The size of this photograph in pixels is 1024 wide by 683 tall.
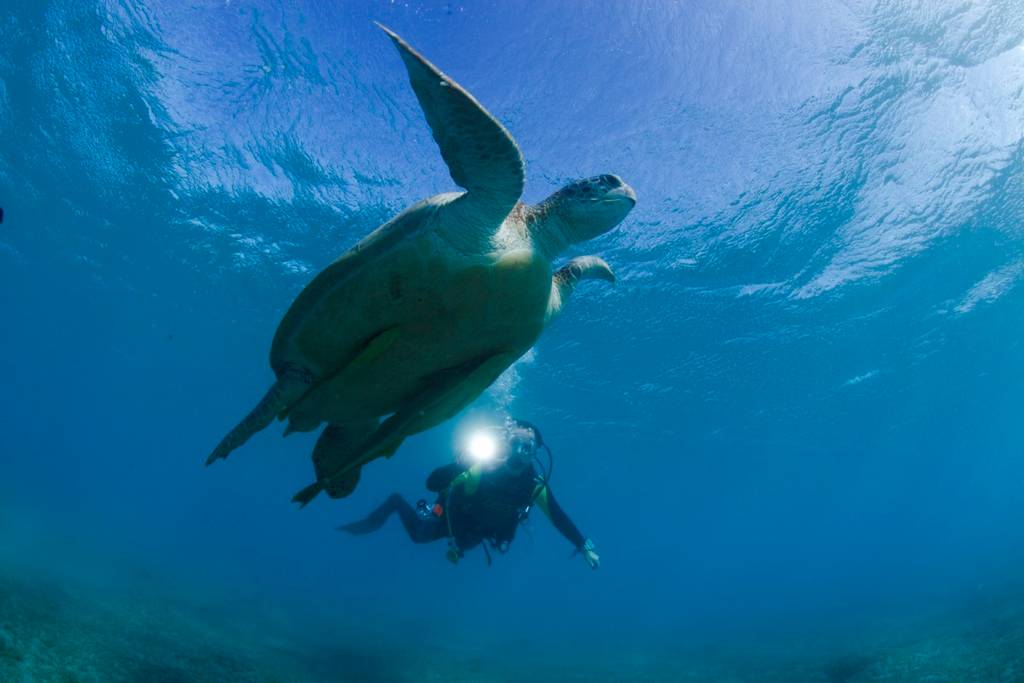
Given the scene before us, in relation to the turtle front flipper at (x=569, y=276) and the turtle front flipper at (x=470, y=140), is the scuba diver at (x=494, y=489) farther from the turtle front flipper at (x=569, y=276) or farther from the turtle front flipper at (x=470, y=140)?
the turtle front flipper at (x=470, y=140)

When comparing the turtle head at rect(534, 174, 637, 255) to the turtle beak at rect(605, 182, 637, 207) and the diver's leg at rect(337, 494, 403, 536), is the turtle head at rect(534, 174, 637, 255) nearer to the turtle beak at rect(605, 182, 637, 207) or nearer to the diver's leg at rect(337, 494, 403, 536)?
the turtle beak at rect(605, 182, 637, 207)

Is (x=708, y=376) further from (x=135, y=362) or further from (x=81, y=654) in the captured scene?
(x=135, y=362)

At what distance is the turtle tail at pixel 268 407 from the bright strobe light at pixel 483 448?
5338 millimetres

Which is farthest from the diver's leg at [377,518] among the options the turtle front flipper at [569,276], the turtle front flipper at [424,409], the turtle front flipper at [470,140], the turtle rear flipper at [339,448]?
the turtle front flipper at [470,140]

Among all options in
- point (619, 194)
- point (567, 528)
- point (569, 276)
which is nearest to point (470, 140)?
point (619, 194)

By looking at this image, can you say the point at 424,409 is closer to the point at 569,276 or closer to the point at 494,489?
the point at 569,276

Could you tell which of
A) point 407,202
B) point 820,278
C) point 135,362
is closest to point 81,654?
point 407,202

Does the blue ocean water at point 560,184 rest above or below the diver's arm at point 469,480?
above

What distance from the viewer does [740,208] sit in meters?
14.4

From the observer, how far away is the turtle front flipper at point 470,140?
103 inches

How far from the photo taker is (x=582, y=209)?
12.8 ft

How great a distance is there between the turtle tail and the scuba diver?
15.2 feet

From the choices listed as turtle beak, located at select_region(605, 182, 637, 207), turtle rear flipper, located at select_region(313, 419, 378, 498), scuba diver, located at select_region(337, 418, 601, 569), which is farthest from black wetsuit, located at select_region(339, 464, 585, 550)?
turtle beak, located at select_region(605, 182, 637, 207)

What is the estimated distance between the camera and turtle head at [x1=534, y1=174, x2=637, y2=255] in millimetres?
3881
